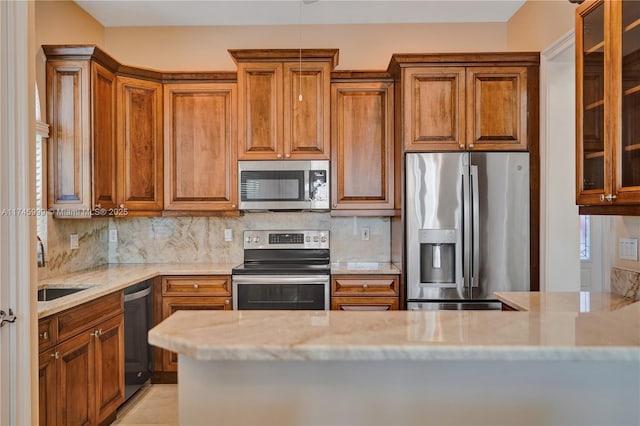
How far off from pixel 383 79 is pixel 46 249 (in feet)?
8.79

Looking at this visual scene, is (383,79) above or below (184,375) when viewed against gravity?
above

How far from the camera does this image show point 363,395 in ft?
4.21

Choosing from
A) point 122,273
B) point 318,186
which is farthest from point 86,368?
point 318,186

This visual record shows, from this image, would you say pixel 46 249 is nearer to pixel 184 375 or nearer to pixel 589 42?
pixel 184 375

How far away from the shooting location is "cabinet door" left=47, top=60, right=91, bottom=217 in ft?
10.0

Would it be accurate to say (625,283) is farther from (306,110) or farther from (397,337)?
(306,110)

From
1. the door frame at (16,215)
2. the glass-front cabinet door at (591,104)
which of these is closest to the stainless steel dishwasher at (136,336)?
the door frame at (16,215)

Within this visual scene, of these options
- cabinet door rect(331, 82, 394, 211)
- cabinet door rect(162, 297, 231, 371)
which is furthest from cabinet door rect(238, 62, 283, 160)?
cabinet door rect(162, 297, 231, 371)

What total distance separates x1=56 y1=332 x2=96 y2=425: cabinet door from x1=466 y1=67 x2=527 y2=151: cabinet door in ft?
8.85

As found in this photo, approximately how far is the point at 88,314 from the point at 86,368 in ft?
0.95

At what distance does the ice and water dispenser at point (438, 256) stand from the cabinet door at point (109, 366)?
2.02 metres

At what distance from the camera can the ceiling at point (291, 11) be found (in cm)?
353

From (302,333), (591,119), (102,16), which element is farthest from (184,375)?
(102,16)

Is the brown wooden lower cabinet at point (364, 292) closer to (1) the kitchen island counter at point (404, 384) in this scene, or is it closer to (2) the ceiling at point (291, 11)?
(1) the kitchen island counter at point (404, 384)
